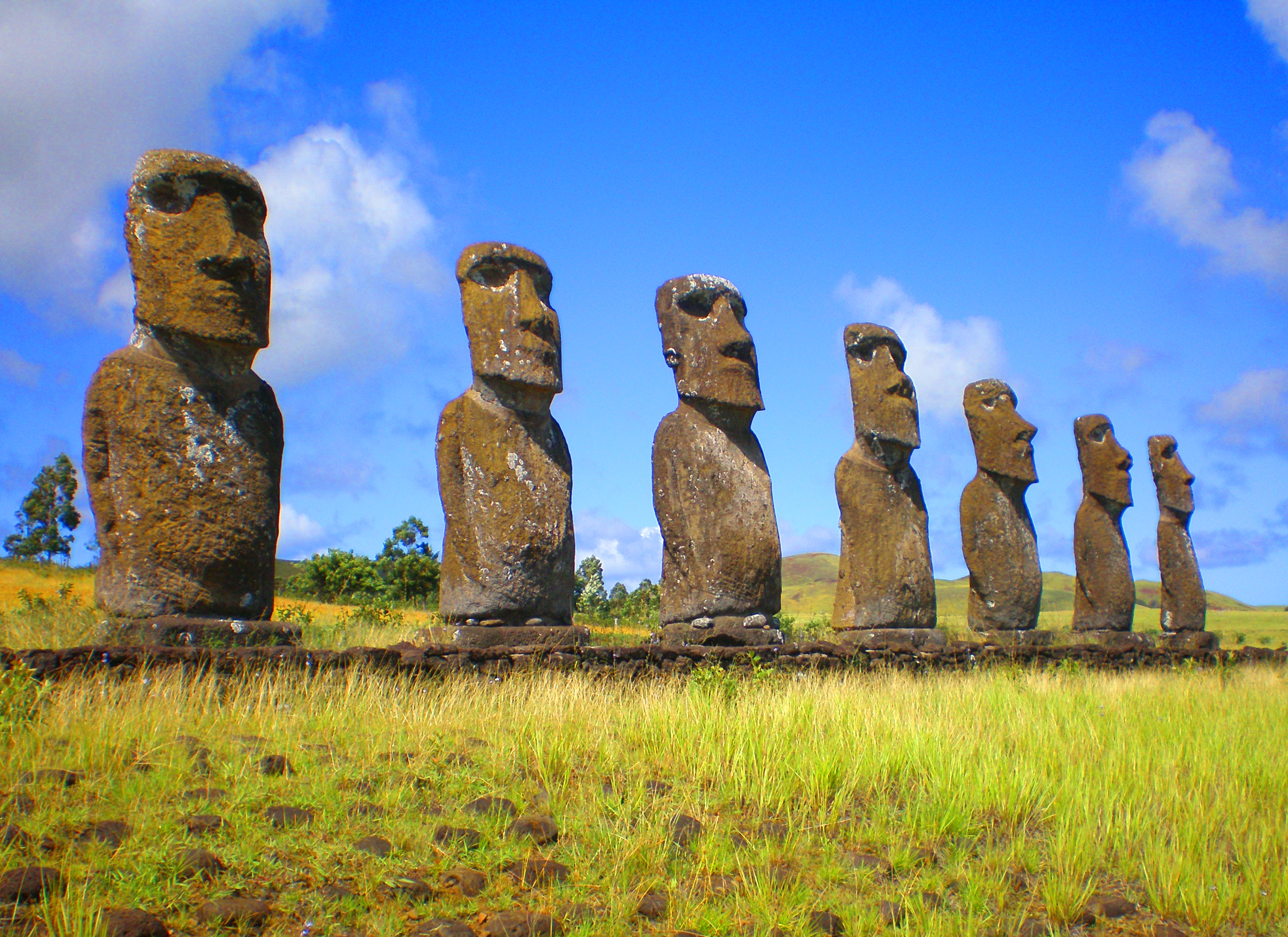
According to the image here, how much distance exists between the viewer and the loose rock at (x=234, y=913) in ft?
9.99

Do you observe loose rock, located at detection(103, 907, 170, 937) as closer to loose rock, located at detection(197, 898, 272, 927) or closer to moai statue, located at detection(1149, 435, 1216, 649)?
loose rock, located at detection(197, 898, 272, 927)

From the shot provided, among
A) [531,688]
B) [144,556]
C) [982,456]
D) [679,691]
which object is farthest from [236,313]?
[982,456]

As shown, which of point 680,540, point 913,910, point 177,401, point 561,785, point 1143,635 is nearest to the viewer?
point 913,910

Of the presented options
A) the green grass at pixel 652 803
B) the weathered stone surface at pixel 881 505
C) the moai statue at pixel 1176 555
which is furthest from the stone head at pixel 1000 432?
the green grass at pixel 652 803

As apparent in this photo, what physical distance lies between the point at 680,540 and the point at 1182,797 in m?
4.90

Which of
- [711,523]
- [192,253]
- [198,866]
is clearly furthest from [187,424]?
[711,523]

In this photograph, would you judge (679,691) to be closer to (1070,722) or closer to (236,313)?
(1070,722)

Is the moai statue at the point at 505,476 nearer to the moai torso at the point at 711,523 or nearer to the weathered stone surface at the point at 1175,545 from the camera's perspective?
the moai torso at the point at 711,523

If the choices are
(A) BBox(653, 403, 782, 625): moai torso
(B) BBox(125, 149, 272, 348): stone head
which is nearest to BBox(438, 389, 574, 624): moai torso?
(A) BBox(653, 403, 782, 625): moai torso

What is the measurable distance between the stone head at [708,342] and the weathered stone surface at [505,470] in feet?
5.10

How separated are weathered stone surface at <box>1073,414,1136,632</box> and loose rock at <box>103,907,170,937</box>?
13.8 m

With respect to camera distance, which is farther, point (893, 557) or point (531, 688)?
point (893, 557)

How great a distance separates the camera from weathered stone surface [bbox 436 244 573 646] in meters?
7.74

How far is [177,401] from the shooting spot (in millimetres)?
6484
